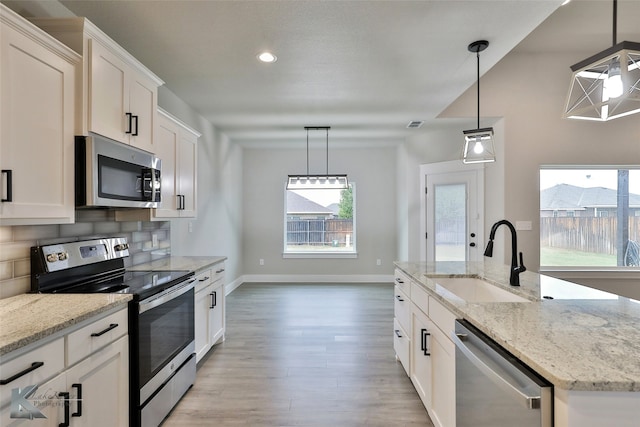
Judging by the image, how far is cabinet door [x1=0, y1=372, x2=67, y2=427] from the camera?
1096 mm

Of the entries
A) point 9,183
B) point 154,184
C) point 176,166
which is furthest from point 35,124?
point 176,166

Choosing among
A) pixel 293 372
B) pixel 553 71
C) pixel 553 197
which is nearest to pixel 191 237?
pixel 293 372

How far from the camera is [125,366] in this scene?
170cm

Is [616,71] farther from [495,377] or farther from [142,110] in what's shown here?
[142,110]

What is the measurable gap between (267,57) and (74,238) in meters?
1.90

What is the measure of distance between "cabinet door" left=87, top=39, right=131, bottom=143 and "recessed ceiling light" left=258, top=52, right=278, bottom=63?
3.21 ft

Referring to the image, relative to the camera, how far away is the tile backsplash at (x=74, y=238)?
1615 millimetres

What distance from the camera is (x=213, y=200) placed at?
4.69m

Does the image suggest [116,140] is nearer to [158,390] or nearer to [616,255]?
[158,390]

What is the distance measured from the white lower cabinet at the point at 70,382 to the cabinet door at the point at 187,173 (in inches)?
61.8

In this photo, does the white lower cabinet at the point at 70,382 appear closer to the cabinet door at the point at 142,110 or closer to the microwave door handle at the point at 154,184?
the microwave door handle at the point at 154,184

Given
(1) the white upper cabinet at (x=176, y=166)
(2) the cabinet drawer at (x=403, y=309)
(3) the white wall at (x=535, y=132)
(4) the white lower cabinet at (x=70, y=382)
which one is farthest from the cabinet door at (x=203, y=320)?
(3) the white wall at (x=535, y=132)

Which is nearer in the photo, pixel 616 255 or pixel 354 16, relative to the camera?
pixel 354 16

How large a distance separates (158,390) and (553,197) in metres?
4.82
